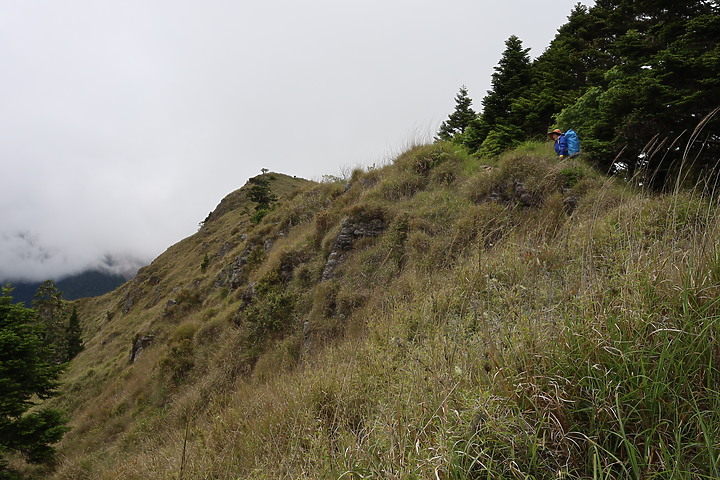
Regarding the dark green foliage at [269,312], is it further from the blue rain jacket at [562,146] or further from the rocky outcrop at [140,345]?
the rocky outcrop at [140,345]

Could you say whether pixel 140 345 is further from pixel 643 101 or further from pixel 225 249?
pixel 643 101

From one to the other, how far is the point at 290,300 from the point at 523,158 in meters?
8.34

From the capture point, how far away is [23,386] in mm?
12680

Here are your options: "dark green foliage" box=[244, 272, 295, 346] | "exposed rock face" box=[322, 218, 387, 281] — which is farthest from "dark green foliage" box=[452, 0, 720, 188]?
"dark green foliage" box=[244, 272, 295, 346]

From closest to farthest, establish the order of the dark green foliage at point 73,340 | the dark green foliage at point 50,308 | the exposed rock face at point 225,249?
the exposed rock face at point 225,249, the dark green foliage at point 73,340, the dark green foliage at point 50,308

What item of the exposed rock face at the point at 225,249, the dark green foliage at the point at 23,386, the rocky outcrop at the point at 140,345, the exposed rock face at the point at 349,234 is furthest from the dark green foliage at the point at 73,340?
the exposed rock face at the point at 349,234

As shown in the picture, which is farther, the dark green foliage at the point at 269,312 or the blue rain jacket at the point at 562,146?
the dark green foliage at the point at 269,312

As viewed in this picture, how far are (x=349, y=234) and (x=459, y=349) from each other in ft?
27.0

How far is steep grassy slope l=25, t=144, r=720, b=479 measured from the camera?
1.60 m

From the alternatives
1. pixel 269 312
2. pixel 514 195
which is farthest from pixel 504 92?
pixel 269 312

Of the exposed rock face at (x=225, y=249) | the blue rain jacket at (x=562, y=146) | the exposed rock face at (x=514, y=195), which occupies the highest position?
the exposed rock face at (x=225, y=249)

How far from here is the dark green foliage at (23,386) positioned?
11.3m

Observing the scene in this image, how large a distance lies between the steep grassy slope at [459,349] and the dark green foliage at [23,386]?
112cm

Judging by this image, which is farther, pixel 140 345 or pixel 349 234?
pixel 140 345
